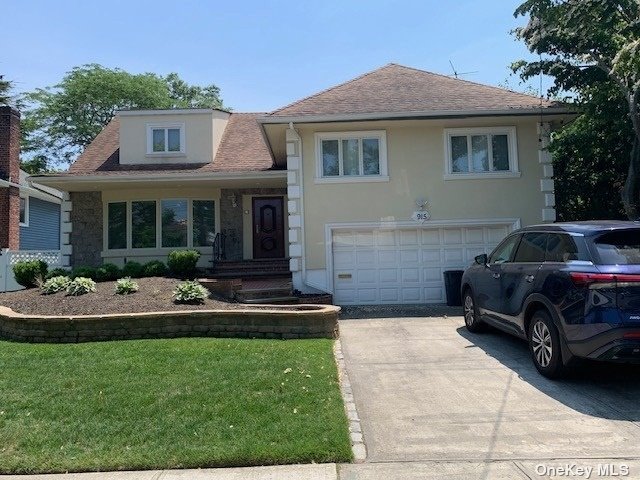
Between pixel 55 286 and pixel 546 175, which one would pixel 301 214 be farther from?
pixel 546 175

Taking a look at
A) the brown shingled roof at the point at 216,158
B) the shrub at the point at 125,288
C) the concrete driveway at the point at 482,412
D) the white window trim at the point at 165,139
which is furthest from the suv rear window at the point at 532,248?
the white window trim at the point at 165,139

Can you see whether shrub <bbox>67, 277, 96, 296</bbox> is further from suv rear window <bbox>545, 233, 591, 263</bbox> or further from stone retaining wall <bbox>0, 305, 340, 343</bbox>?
suv rear window <bbox>545, 233, 591, 263</bbox>

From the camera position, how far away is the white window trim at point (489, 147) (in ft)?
40.0

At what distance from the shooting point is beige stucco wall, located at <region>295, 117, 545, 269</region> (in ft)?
39.8

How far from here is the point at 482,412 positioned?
4.79 meters

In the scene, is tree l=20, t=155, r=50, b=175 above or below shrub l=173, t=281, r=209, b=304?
above

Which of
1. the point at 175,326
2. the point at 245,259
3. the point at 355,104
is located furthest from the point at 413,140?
the point at 175,326

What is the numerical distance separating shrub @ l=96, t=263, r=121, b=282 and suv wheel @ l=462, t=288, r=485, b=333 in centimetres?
906

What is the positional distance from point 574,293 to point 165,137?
46.7ft

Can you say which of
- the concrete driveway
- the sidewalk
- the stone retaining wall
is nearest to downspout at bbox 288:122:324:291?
the stone retaining wall

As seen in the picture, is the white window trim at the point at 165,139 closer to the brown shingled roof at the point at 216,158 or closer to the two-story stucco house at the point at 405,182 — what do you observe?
the brown shingled roof at the point at 216,158

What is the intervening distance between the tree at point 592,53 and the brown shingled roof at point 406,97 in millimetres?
1032

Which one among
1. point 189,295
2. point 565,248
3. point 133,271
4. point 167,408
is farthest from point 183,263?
point 565,248

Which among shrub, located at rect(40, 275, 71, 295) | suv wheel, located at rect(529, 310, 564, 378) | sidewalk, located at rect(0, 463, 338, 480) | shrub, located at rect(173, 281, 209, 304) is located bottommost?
sidewalk, located at rect(0, 463, 338, 480)
